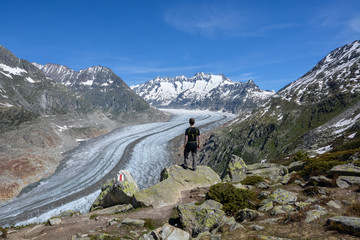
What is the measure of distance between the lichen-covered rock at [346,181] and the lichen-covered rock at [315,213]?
445 centimetres

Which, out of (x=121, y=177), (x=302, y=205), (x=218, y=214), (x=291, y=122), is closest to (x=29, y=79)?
(x=291, y=122)

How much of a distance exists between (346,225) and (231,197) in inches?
240

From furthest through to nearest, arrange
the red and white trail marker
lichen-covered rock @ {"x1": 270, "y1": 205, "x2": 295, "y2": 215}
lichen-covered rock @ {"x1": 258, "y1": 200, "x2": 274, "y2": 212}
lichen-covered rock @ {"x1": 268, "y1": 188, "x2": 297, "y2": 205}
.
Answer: the red and white trail marker < lichen-covered rock @ {"x1": 268, "y1": 188, "x2": 297, "y2": 205} < lichen-covered rock @ {"x1": 258, "y1": 200, "x2": 274, "y2": 212} < lichen-covered rock @ {"x1": 270, "y1": 205, "x2": 295, "y2": 215}

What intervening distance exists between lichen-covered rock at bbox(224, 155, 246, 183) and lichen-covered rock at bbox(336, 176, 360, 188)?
9.47 meters

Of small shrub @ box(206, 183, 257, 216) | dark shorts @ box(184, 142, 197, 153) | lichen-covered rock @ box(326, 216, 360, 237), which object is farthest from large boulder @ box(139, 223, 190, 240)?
dark shorts @ box(184, 142, 197, 153)

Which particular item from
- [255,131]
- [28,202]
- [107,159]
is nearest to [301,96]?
[255,131]

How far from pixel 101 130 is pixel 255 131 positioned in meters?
121

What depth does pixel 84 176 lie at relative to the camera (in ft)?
263

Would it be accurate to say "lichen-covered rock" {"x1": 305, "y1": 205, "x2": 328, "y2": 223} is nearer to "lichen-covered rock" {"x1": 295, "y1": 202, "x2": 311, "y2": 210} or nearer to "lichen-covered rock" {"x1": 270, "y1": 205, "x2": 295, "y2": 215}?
"lichen-covered rock" {"x1": 295, "y1": 202, "x2": 311, "y2": 210}

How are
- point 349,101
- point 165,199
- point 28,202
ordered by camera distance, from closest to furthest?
point 165,199 → point 28,202 → point 349,101

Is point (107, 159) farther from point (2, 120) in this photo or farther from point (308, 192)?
point (308, 192)

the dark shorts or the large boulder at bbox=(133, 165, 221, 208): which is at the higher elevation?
the dark shorts

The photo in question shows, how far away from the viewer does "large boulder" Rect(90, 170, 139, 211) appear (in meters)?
19.5

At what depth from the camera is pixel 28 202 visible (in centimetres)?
6144
